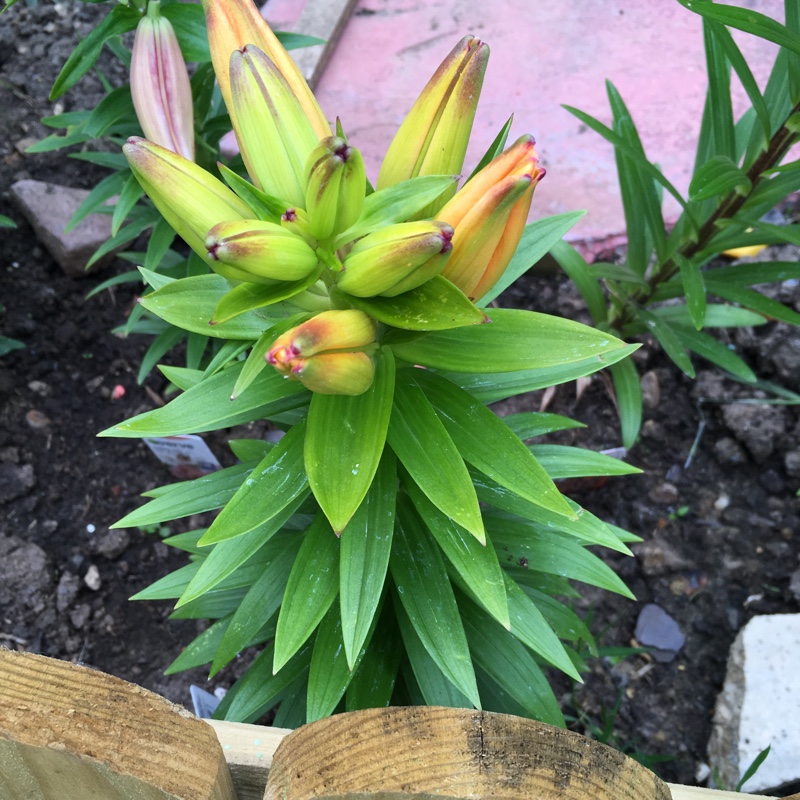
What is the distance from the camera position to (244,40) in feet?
2.11

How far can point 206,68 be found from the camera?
133 cm

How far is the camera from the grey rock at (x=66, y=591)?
171 cm

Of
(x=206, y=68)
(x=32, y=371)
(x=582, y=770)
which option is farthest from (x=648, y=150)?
(x=582, y=770)

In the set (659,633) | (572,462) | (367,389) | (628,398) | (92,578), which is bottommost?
(659,633)

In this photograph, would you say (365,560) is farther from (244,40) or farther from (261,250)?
(244,40)

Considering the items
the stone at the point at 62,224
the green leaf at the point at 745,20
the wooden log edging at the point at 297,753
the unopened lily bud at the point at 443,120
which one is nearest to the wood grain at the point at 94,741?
the wooden log edging at the point at 297,753

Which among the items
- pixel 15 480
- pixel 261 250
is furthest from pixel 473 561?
pixel 15 480

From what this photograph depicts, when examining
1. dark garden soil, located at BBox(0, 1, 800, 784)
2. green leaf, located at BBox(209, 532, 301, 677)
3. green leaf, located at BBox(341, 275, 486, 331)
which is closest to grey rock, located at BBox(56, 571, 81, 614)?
dark garden soil, located at BBox(0, 1, 800, 784)

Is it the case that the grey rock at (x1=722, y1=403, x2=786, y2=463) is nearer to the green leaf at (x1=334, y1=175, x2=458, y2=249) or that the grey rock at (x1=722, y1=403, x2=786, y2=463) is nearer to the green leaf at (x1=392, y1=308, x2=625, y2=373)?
the green leaf at (x1=392, y1=308, x2=625, y2=373)

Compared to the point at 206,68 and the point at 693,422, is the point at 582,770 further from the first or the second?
the point at 693,422

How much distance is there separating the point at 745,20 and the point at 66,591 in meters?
1.73

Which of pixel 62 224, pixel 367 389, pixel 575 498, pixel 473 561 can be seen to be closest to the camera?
pixel 367 389

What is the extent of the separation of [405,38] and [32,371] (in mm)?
1780

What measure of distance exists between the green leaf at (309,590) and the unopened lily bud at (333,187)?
1.26 feet
